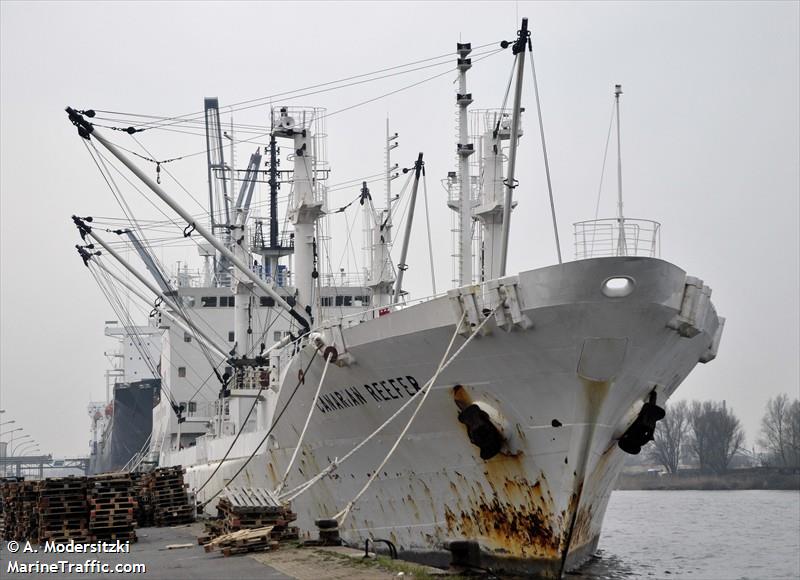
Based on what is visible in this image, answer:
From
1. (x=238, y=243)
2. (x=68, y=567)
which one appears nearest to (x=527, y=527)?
(x=68, y=567)

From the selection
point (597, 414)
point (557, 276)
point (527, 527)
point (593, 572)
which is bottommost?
point (593, 572)

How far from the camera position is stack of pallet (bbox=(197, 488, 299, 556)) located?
16.5 metres

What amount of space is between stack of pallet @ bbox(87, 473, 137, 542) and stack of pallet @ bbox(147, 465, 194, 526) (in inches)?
226

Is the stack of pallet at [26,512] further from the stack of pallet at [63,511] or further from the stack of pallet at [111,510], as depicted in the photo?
the stack of pallet at [111,510]

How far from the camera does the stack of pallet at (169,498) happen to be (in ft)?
85.8

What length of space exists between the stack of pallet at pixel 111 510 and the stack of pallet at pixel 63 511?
0.72 feet

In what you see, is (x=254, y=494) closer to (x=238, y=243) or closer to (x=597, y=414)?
(x=597, y=414)

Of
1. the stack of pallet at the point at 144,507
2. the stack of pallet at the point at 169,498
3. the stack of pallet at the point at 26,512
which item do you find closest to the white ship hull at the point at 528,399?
the stack of pallet at the point at 26,512

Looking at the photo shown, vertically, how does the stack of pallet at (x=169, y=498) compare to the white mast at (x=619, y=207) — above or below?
below

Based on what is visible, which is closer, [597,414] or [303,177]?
[597,414]

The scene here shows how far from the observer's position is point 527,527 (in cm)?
1741

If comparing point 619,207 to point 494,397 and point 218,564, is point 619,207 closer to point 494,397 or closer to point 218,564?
point 494,397

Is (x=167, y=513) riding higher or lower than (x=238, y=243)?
lower

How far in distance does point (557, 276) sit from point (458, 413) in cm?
349
